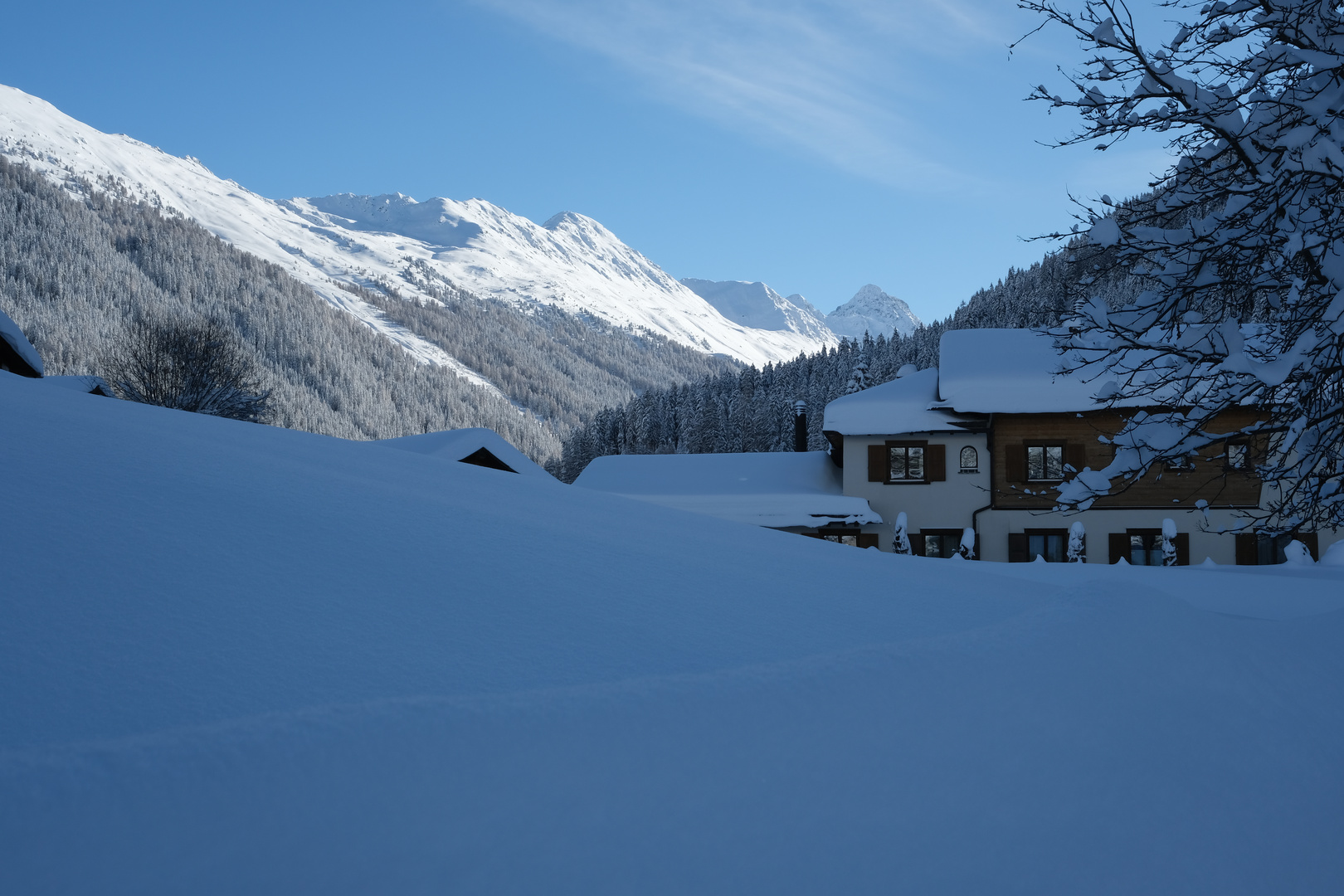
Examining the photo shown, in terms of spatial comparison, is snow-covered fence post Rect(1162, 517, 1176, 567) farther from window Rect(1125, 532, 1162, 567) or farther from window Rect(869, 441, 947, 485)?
window Rect(869, 441, 947, 485)

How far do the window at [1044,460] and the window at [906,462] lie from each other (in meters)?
2.98

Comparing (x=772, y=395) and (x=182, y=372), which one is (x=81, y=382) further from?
(x=772, y=395)

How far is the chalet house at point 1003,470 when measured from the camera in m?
23.1

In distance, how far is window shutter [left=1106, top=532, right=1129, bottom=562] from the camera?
77.1ft

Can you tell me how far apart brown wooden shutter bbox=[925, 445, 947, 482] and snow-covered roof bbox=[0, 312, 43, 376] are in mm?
22934

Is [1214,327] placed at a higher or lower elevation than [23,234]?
lower

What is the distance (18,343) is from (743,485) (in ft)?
61.9

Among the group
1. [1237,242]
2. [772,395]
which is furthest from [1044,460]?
[772,395]

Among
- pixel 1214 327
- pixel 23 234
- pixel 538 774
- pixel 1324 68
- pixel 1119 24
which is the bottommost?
pixel 538 774

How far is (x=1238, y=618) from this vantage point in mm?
4188

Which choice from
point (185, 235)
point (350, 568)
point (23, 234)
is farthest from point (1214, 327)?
point (185, 235)

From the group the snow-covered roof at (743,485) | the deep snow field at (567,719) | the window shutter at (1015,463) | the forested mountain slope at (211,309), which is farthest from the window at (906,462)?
the forested mountain slope at (211,309)

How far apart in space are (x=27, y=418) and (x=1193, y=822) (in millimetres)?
5069

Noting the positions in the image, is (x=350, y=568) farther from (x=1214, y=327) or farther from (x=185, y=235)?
(x=185, y=235)
